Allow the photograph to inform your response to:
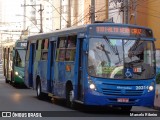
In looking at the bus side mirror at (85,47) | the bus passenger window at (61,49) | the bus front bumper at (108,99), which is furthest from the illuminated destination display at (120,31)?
the bus passenger window at (61,49)

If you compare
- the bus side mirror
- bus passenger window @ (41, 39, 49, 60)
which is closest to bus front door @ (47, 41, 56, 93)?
bus passenger window @ (41, 39, 49, 60)

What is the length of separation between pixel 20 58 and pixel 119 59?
16.6m

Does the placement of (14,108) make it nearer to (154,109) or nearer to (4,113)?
(4,113)

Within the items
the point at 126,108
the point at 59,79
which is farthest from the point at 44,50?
the point at 126,108

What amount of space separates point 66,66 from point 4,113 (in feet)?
11.6

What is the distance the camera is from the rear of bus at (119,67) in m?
16.1

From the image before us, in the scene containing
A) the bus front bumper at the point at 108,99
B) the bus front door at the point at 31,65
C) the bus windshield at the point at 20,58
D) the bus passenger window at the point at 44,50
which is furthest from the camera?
the bus windshield at the point at 20,58

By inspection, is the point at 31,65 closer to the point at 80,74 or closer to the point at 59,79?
the point at 59,79

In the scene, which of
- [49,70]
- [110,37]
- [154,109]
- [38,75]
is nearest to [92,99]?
[110,37]

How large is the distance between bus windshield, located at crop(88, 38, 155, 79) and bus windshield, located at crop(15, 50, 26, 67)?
16.1 meters

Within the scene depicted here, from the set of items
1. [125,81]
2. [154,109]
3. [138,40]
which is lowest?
[154,109]

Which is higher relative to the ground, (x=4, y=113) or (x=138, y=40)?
(x=138, y=40)

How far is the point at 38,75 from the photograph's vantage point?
913 inches

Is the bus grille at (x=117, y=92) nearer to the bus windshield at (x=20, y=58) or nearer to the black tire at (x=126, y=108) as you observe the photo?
the black tire at (x=126, y=108)
